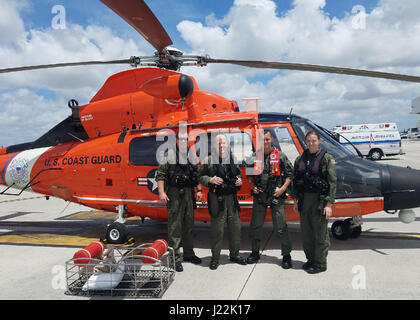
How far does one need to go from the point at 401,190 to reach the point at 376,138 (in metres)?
21.0

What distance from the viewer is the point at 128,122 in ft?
19.9

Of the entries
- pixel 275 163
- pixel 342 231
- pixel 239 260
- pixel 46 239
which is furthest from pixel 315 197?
pixel 46 239

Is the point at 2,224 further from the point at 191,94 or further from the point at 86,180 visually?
the point at 191,94

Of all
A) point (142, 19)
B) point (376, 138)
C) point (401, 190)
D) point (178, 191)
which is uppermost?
point (142, 19)

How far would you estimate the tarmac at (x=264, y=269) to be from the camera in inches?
147

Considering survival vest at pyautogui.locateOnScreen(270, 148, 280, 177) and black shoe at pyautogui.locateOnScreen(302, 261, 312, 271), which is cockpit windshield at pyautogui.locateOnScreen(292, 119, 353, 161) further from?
black shoe at pyautogui.locateOnScreen(302, 261, 312, 271)

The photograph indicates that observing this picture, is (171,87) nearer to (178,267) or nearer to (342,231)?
(178,267)

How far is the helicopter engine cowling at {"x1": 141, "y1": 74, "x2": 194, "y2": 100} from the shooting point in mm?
5309

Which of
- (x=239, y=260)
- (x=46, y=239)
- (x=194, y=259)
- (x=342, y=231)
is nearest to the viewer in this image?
(x=239, y=260)

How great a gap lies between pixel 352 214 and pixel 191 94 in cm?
333

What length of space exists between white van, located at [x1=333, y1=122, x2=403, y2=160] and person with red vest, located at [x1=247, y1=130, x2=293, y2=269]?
2055 cm

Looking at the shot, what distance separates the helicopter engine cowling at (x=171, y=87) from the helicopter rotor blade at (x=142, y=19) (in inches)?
22.0

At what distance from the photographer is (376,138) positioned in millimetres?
23422

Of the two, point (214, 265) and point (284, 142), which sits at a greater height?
point (284, 142)
